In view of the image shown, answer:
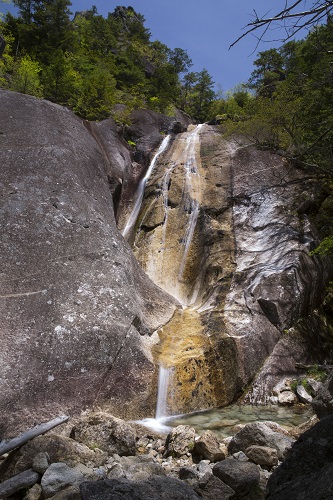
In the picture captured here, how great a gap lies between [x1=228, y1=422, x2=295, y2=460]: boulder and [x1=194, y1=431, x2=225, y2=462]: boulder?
0.27 m

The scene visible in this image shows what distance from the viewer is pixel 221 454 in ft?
18.4

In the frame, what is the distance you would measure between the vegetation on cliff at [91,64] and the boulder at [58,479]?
17.8 meters

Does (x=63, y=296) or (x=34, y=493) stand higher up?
(x=63, y=296)

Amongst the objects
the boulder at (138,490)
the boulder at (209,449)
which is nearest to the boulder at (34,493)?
the boulder at (138,490)

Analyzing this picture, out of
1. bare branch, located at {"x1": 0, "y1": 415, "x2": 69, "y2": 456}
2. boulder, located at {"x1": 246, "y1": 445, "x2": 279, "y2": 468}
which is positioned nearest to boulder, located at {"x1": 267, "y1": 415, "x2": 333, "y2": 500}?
boulder, located at {"x1": 246, "y1": 445, "x2": 279, "y2": 468}

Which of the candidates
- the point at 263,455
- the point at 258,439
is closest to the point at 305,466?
the point at 263,455

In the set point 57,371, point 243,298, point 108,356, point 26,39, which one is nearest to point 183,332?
point 243,298

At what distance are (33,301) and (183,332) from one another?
393 centimetres

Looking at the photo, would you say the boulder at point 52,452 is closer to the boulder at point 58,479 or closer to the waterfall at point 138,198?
the boulder at point 58,479

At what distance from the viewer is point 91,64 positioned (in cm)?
2930

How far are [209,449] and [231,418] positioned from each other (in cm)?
228

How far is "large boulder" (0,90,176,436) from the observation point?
22.3ft

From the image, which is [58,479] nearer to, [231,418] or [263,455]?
[263,455]

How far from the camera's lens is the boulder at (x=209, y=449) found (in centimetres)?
558
